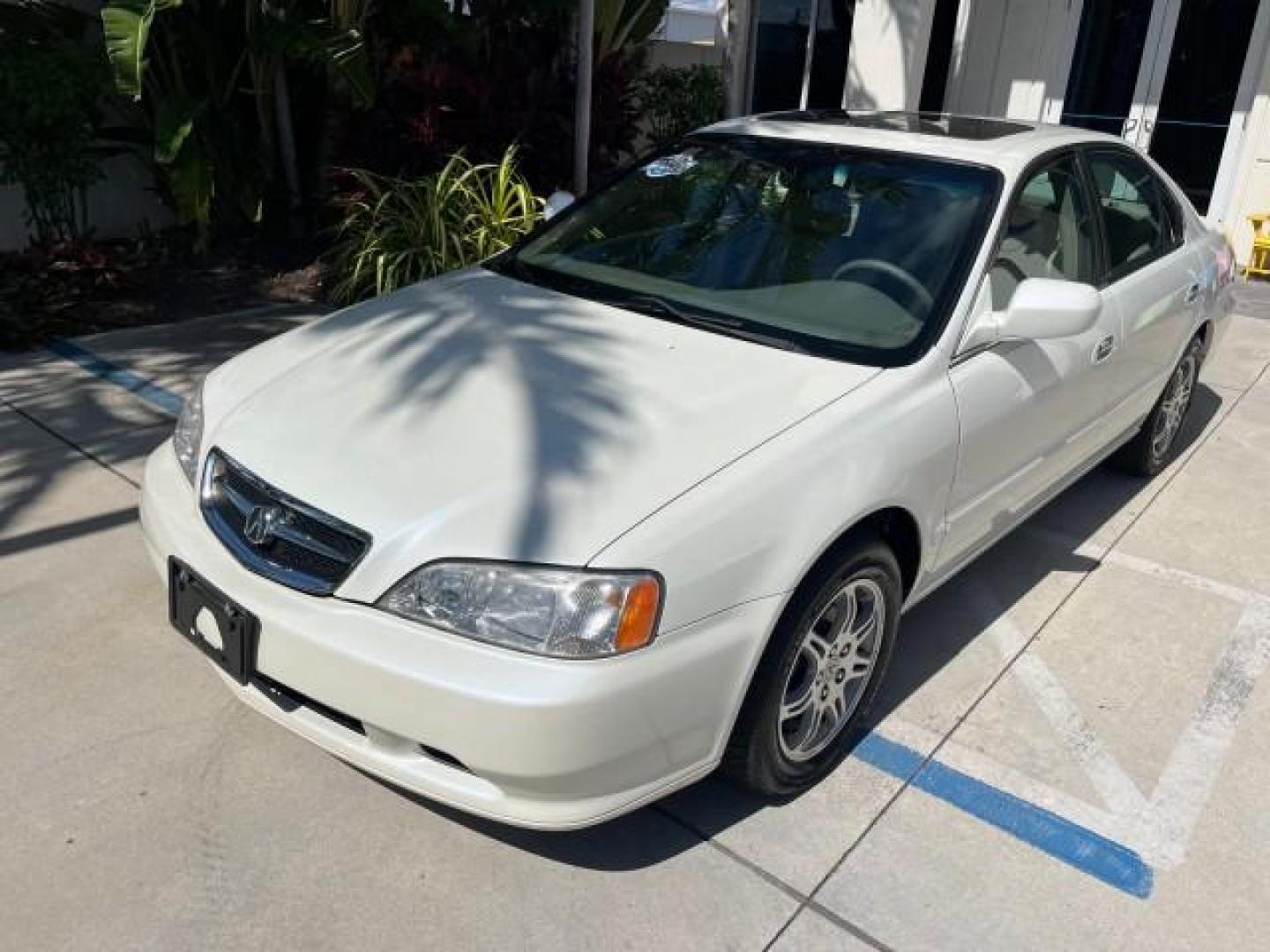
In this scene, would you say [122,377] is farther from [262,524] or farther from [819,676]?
[819,676]

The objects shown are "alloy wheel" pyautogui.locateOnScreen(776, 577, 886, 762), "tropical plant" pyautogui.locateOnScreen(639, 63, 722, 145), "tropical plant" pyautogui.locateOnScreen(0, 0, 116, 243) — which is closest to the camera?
"alloy wheel" pyautogui.locateOnScreen(776, 577, 886, 762)

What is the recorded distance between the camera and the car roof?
11.3 ft

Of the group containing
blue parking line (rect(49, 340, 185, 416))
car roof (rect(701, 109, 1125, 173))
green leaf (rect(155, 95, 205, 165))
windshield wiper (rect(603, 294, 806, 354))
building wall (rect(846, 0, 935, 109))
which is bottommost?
blue parking line (rect(49, 340, 185, 416))

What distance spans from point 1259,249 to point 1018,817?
8.23m

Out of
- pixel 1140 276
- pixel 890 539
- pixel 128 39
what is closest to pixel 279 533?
pixel 890 539

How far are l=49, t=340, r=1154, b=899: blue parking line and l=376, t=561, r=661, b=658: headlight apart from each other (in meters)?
1.18

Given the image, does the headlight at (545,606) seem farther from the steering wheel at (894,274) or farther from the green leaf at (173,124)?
the green leaf at (173,124)

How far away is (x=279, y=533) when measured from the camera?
2.42 m

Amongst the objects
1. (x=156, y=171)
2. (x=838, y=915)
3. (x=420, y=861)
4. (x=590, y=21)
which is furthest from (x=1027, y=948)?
(x=156, y=171)

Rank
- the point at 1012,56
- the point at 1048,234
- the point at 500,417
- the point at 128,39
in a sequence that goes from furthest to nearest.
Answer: the point at 1012,56 → the point at 128,39 → the point at 1048,234 → the point at 500,417

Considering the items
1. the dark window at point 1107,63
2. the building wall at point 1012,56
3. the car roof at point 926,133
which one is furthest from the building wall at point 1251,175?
the car roof at point 926,133

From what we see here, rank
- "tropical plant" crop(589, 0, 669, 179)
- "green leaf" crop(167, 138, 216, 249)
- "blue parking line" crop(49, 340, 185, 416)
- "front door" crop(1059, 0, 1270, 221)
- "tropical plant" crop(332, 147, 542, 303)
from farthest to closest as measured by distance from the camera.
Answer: "front door" crop(1059, 0, 1270, 221) → "tropical plant" crop(589, 0, 669, 179) → "tropical plant" crop(332, 147, 542, 303) → "green leaf" crop(167, 138, 216, 249) → "blue parking line" crop(49, 340, 185, 416)

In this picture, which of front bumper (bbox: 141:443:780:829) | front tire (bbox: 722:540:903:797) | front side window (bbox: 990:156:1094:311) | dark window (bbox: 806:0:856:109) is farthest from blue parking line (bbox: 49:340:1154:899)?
dark window (bbox: 806:0:856:109)

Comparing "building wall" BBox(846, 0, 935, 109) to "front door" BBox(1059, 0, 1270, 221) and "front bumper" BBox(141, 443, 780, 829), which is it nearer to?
"front door" BBox(1059, 0, 1270, 221)
